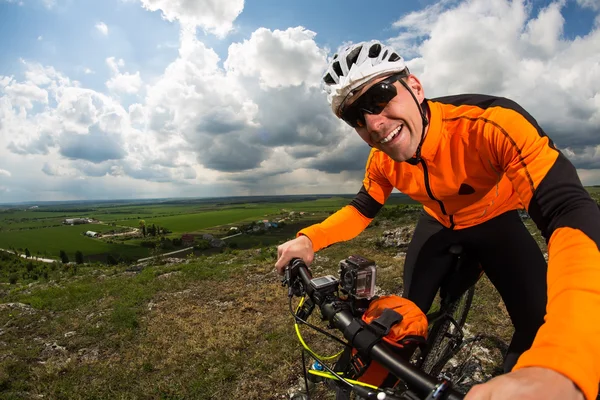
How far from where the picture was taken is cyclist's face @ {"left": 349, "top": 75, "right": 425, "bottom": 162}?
8.03 ft

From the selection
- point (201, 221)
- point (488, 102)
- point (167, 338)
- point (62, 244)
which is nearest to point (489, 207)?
point (488, 102)

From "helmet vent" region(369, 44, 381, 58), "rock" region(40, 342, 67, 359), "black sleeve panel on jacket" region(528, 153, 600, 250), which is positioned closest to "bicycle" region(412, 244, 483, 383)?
"black sleeve panel on jacket" region(528, 153, 600, 250)

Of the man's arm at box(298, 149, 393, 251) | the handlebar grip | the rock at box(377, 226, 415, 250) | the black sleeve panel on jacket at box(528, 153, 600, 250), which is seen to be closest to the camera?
the handlebar grip

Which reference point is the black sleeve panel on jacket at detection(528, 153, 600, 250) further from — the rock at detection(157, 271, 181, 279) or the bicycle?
the rock at detection(157, 271, 181, 279)

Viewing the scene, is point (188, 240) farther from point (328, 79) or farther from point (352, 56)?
point (352, 56)

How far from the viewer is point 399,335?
1890mm

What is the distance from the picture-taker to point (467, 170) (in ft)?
9.18

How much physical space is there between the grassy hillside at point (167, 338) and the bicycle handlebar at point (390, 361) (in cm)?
383

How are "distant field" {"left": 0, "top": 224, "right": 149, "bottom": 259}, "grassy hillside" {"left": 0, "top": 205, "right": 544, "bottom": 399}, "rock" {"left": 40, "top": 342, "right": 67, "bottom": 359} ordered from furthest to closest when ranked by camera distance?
1. "distant field" {"left": 0, "top": 224, "right": 149, "bottom": 259}
2. "rock" {"left": 40, "top": 342, "right": 67, "bottom": 359}
3. "grassy hillside" {"left": 0, "top": 205, "right": 544, "bottom": 399}

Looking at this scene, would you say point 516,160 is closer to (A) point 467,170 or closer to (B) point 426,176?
(A) point 467,170

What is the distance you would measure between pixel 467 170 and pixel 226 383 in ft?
18.5

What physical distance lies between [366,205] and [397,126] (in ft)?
4.80

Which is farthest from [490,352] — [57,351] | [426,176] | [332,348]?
[57,351]

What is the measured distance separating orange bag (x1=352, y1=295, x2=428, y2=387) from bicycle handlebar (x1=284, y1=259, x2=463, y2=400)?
0.57 feet
